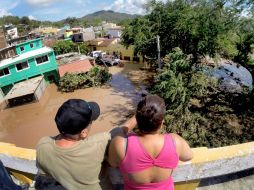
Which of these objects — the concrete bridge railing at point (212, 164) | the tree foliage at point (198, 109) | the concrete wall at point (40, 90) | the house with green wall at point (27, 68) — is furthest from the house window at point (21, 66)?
the concrete bridge railing at point (212, 164)

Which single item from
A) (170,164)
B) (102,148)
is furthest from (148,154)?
(102,148)

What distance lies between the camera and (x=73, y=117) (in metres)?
1.94

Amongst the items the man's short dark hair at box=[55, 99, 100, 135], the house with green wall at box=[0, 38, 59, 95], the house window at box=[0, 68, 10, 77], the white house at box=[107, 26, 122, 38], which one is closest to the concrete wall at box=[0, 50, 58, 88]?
the house with green wall at box=[0, 38, 59, 95]

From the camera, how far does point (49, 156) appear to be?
2.01 metres

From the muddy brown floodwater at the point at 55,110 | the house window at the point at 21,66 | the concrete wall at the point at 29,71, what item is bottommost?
the muddy brown floodwater at the point at 55,110

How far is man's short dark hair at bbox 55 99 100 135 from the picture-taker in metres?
1.95

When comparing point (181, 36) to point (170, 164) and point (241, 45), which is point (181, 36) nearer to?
point (241, 45)

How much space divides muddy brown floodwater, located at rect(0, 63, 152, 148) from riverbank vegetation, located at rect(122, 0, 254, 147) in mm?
5852

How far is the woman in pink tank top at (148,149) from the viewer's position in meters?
1.86

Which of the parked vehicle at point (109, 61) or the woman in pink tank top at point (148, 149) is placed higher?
the woman in pink tank top at point (148, 149)

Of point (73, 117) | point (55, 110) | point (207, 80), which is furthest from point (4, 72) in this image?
point (73, 117)

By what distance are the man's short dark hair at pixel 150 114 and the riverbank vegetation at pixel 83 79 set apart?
23930 millimetres

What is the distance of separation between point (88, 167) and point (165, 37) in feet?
61.0

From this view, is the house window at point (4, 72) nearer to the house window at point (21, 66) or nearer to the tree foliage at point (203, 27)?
the house window at point (21, 66)
